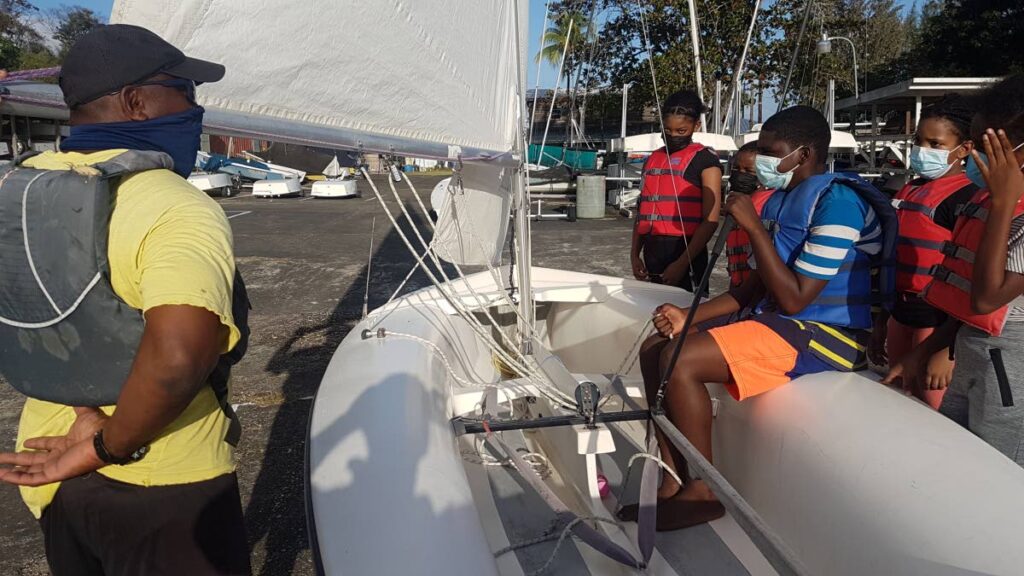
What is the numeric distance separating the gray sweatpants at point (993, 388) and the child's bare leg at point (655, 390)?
0.76m

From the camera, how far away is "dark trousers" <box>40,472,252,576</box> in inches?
48.1

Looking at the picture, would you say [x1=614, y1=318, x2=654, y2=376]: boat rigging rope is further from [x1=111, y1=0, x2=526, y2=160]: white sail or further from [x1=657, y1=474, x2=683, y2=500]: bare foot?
[x1=111, y1=0, x2=526, y2=160]: white sail

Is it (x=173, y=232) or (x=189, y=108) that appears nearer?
(x=173, y=232)

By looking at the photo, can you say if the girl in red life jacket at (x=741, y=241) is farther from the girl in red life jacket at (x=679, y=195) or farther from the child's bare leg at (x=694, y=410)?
the girl in red life jacket at (x=679, y=195)

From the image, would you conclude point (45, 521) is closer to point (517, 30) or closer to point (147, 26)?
point (147, 26)

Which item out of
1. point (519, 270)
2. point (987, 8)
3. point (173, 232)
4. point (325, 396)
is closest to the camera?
point (173, 232)

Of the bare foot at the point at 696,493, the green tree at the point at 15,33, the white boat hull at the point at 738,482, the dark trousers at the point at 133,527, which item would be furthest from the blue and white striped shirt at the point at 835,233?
the green tree at the point at 15,33

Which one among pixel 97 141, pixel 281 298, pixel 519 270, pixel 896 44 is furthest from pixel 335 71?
pixel 896 44

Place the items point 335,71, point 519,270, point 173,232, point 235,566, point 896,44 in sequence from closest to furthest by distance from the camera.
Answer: point 173,232
point 235,566
point 335,71
point 519,270
point 896,44

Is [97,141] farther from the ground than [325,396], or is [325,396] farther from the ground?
[97,141]

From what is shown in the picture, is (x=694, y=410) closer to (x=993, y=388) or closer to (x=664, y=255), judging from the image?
(x=993, y=388)

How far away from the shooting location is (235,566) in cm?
138

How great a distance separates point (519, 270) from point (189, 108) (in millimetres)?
1757

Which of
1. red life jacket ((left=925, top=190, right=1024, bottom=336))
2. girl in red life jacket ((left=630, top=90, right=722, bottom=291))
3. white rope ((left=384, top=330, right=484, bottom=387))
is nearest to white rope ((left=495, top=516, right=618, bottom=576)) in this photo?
white rope ((left=384, top=330, right=484, bottom=387))
